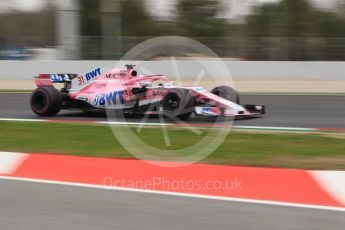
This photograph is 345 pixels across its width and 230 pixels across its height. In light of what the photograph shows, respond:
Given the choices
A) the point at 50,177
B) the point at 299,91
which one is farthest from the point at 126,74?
the point at 299,91

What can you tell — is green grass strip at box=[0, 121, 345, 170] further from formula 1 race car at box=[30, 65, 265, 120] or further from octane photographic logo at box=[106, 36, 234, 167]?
formula 1 race car at box=[30, 65, 265, 120]

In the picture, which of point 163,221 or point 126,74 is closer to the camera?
point 163,221

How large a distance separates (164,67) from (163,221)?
19627 mm

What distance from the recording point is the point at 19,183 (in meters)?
6.45

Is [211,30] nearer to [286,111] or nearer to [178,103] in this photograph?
[286,111]

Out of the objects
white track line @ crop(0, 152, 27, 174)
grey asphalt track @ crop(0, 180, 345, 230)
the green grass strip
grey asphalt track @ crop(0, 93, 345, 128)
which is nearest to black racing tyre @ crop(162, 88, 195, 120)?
grey asphalt track @ crop(0, 93, 345, 128)

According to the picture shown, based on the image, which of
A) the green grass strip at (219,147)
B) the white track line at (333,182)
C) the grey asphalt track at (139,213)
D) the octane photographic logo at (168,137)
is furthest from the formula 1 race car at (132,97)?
the grey asphalt track at (139,213)

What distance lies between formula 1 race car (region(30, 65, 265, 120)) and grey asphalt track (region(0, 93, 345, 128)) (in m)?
0.28

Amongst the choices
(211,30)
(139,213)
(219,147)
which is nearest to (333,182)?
(139,213)

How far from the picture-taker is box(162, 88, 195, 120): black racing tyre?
1113 centimetres

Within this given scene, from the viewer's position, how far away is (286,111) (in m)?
13.8

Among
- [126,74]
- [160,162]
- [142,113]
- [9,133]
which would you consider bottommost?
[160,162]

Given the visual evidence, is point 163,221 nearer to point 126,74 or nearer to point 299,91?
point 126,74

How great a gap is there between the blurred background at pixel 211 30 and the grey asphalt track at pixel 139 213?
1963cm
